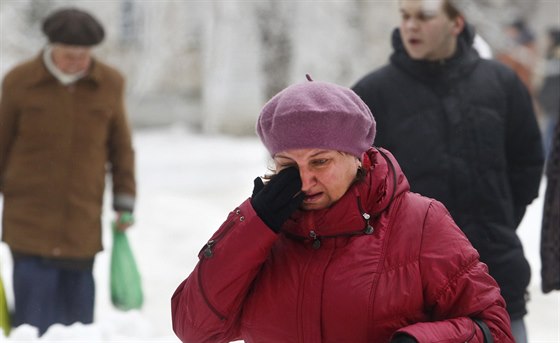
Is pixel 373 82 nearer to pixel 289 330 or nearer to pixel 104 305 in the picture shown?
pixel 289 330

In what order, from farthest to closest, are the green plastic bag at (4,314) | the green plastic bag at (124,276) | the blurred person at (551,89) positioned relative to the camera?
the blurred person at (551,89), the green plastic bag at (124,276), the green plastic bag at (4,314)

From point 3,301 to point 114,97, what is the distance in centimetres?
126

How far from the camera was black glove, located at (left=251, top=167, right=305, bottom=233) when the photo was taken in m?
2.55

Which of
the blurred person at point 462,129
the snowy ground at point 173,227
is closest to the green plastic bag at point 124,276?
the snowy ground at point 173,227

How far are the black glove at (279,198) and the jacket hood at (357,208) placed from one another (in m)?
0.07

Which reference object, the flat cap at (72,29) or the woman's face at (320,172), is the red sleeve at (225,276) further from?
the flat cap at (72,29)

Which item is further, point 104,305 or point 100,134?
point 104,305

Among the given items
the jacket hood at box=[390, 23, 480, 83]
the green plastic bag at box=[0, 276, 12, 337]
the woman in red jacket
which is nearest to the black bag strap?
the woman in red jacket

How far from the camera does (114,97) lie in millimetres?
6035

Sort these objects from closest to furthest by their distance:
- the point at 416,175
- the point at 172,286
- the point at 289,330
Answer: the point at 289,330, the point at 416,175, the point at 172,286

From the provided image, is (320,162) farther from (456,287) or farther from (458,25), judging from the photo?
(458,25)

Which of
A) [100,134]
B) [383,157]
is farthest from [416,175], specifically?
[100,134]

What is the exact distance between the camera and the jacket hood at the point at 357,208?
8.59 feet

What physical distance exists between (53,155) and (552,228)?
289 centimetres
